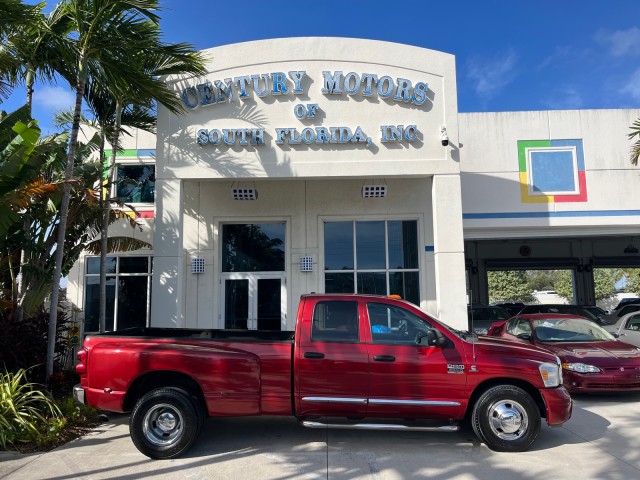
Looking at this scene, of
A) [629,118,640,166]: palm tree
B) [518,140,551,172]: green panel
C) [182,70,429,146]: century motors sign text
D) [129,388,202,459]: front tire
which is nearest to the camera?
[129,388,202,459]: front tire

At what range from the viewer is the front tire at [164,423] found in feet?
18.6

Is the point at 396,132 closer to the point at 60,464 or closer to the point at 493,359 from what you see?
the point at 493,359

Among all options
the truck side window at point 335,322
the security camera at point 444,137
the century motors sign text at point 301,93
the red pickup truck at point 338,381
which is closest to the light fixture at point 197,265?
the century motors sign text at point 301,93

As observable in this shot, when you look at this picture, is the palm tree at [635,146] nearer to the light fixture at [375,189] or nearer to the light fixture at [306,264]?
the light fixture at [375,189]

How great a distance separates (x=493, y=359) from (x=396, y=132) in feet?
23.1

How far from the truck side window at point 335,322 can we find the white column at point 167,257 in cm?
581

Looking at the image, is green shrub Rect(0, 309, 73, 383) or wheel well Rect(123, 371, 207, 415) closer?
wheel well Rect(123, 371, 207, 415)

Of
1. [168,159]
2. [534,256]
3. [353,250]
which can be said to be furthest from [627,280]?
[168,159]

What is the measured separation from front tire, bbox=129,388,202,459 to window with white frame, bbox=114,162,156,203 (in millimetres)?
9458

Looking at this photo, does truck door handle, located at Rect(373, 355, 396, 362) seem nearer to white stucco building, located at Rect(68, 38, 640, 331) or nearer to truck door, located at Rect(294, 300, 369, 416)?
truck door, located at Rect(294, 300, 369, 416)

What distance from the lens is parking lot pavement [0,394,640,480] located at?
16.9 ft

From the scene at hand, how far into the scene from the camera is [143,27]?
27.8 ft

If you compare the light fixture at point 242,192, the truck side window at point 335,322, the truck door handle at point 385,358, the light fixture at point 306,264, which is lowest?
the truck door handle at point 385,358

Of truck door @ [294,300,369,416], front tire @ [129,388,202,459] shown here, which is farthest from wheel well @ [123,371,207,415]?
truck door @ [294,300,369,416]
